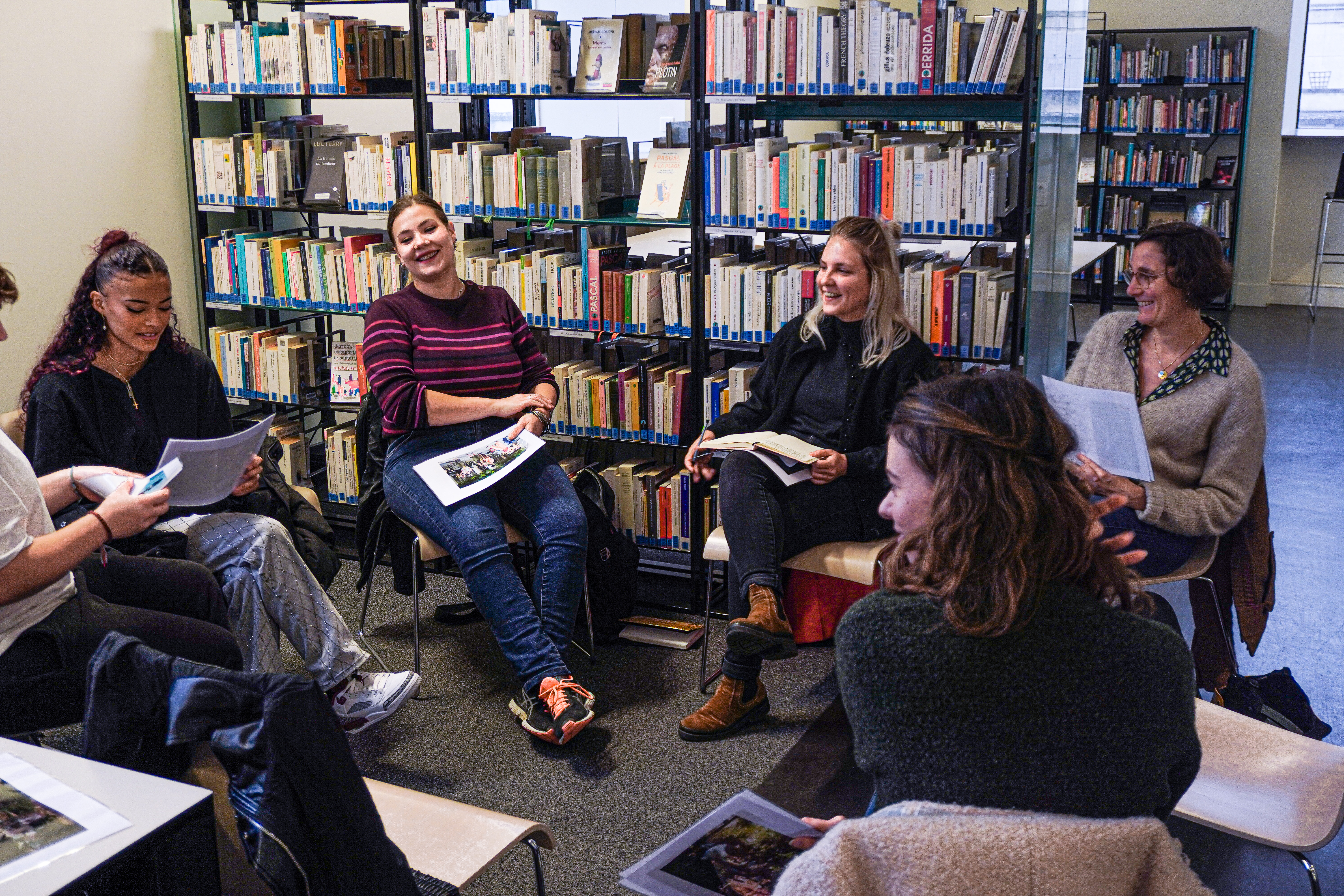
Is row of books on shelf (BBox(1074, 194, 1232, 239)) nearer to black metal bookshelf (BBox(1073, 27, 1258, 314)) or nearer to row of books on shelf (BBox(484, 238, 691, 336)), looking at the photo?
black metal bookshelf (BBox(1073, 27, 1258, 314))

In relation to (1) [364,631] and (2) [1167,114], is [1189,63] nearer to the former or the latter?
(2) [1167,114]

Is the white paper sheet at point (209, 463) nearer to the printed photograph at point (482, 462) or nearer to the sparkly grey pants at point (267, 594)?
the sparkly grey pants at point (267, 594)

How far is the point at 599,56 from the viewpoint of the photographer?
382cm

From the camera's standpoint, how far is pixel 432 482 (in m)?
3.28

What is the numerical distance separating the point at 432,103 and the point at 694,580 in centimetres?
203

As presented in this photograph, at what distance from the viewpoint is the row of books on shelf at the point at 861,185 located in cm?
340

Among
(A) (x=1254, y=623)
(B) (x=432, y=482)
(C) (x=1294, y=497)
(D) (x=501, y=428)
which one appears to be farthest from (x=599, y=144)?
(C) (x=1294, y=497)

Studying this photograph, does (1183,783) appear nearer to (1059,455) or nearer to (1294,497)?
(1059,455)

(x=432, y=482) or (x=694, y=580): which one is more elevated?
(x=432, y=482)

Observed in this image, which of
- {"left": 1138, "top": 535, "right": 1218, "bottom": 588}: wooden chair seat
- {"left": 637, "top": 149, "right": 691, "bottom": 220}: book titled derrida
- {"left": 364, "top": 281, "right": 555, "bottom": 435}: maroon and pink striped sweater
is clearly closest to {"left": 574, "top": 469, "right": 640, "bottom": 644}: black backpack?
{"left": 364, "top": 281, "right": 555, "bottom": 435}: maroon and pink striped sweater

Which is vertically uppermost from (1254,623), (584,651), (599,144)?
(599,144)

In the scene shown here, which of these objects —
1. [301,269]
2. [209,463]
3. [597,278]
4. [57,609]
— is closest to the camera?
[57,609]

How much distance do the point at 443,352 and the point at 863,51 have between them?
60.3 inches

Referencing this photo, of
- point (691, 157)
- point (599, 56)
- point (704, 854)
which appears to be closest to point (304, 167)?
point (599, 56)
